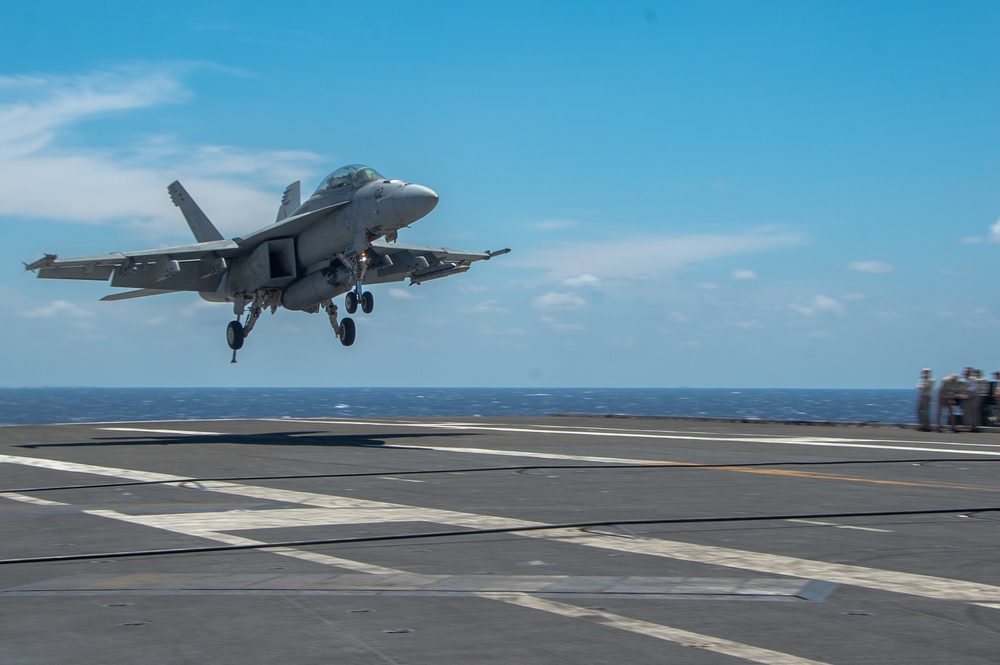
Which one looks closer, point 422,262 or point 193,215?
point 422,262

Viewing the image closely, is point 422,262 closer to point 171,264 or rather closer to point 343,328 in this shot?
point 343,328

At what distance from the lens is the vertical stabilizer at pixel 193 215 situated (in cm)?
3975

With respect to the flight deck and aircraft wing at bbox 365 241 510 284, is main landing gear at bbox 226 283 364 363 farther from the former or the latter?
the flight deck

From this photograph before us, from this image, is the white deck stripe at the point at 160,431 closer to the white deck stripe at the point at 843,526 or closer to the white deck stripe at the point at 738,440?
the white deck stripe at the point at 738,440

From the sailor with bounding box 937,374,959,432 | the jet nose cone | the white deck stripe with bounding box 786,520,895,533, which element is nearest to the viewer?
the white deck stripe with bounding box 786,520,895,533

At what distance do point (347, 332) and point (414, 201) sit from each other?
7282 mm

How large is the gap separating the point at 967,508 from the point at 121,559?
8.94m

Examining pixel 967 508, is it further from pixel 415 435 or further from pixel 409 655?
pixel 415 435

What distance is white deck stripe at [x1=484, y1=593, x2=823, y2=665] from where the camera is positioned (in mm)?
5406

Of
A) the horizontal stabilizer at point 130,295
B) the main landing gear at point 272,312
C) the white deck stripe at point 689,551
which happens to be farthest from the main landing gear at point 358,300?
the white deck stripe at point 689,551

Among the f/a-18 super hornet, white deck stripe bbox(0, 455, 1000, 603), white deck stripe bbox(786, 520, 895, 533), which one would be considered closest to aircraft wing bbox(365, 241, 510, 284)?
the f/a-18 super hornet

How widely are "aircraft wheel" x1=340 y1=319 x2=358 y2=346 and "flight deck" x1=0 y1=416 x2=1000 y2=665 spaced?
14463mm

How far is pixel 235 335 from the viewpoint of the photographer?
34.8m

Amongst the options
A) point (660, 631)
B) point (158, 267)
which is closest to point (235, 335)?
point (158, 267)
